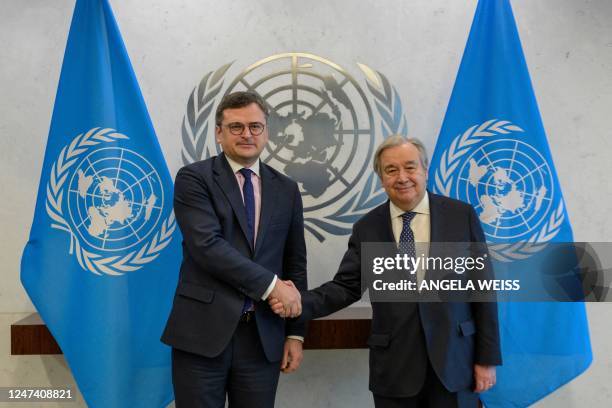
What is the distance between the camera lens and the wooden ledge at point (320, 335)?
2.50 m

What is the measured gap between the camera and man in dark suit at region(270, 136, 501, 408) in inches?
72.3

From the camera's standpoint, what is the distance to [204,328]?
1.88 m

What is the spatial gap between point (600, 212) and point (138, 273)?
2.34 m

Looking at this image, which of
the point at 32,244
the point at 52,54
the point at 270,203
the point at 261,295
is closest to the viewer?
the point at 261,295

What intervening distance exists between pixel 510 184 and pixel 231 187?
132 centimetres

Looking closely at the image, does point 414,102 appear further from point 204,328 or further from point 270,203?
point 204,328

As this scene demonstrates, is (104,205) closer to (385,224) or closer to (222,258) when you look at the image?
Result: (222,258)

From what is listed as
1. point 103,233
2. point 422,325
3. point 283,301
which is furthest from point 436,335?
point 103,233

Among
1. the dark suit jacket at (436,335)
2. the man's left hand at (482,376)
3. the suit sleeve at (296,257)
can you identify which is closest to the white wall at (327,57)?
the suit sleeve at (296,257)

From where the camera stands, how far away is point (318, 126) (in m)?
2.86

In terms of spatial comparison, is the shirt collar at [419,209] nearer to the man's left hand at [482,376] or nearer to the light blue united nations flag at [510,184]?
the man's left hand at [482,376]

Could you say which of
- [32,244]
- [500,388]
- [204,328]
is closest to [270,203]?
[204,328]

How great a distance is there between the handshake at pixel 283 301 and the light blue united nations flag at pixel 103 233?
A: 0.83m

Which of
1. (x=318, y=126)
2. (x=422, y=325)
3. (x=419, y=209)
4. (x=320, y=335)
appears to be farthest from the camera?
(x=318, y=126)
